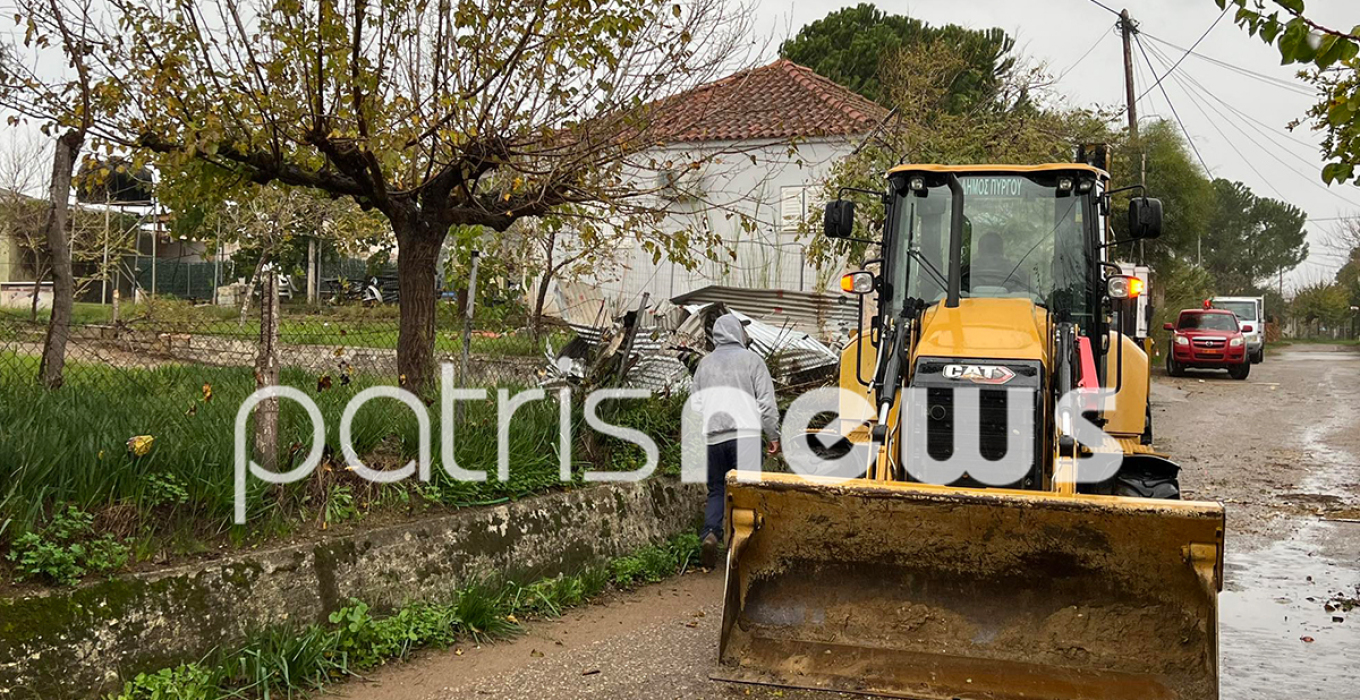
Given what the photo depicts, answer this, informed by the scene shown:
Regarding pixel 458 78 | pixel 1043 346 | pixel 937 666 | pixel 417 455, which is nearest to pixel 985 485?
pixel 1043 346

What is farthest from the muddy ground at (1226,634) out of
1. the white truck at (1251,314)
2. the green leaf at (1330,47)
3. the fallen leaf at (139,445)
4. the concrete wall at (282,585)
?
the white truck at (1251,314)

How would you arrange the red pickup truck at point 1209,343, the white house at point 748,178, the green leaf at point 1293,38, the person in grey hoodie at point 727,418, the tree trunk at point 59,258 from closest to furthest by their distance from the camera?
the green leaf at point 1293,38 < the tree trunk at point 59,258 < the person in grey hoodie at point 727,418 < the white house at point 748,178 < the red pickup truck at point 1209,343

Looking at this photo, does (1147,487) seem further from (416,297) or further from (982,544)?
(416,297)

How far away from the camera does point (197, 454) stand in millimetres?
6305

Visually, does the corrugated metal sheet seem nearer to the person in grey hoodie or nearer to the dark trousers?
the person in grey hoodie

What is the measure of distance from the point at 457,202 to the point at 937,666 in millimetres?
5150

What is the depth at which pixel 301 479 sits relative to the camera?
672cm

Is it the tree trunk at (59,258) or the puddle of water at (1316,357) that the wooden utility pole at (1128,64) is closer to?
the puddle of water at (1316,357)

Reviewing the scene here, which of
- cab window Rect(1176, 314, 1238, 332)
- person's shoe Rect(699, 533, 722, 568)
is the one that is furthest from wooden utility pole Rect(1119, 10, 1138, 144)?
person's shoe Rect(699, 533, 722, 568)

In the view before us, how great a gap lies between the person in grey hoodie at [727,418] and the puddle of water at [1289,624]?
10.6ft

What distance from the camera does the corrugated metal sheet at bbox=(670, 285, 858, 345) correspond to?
1644 cm

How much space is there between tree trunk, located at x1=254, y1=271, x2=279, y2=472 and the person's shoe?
3085 millimetres

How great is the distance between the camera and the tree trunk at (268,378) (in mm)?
6598

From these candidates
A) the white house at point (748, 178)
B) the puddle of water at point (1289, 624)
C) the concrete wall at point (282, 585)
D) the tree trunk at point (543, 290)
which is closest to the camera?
the concrete wall at point (282, 585)
